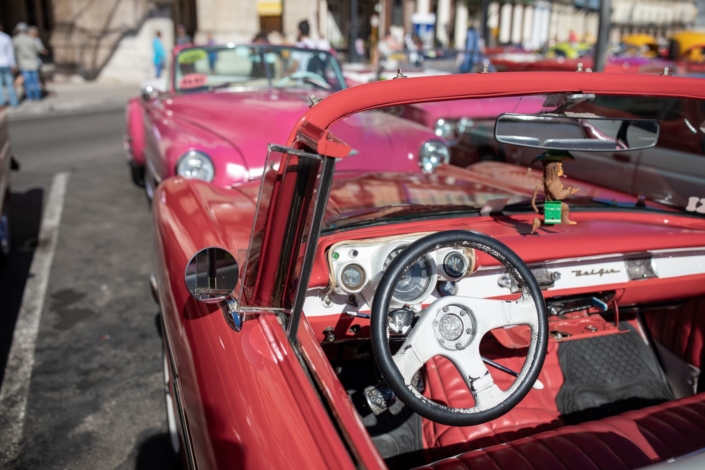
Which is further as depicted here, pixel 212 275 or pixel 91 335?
pixel 91 335

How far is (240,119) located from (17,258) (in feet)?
7.37

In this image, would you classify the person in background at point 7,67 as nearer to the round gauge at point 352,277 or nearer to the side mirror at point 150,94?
the side mirror at point 150,94

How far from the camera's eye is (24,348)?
3533mm

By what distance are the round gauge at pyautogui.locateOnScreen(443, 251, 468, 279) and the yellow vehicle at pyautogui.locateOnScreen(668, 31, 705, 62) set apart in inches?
432

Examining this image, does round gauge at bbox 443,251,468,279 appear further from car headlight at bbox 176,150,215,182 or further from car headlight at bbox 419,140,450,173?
car headlight at bbox 176,150,215,182

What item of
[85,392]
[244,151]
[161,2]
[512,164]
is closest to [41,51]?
[161,2]

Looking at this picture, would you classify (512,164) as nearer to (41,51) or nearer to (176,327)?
(176,327)

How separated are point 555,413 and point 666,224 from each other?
919mm

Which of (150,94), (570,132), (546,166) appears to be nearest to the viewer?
(570,132)

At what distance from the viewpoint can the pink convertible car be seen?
351 centimetres

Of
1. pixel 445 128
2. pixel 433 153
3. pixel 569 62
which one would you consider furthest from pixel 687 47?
pixel 433 153

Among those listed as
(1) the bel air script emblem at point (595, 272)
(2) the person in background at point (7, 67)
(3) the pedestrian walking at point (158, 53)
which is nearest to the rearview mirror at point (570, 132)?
(1) the bel air script emblem at point (595, 272)

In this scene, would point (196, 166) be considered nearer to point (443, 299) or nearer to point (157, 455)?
point (157, 455)

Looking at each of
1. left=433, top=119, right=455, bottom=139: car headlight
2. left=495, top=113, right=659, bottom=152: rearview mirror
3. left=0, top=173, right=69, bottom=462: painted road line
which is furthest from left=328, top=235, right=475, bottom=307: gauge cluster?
left=433, top=119, right=455, bottom=139: car headlight
